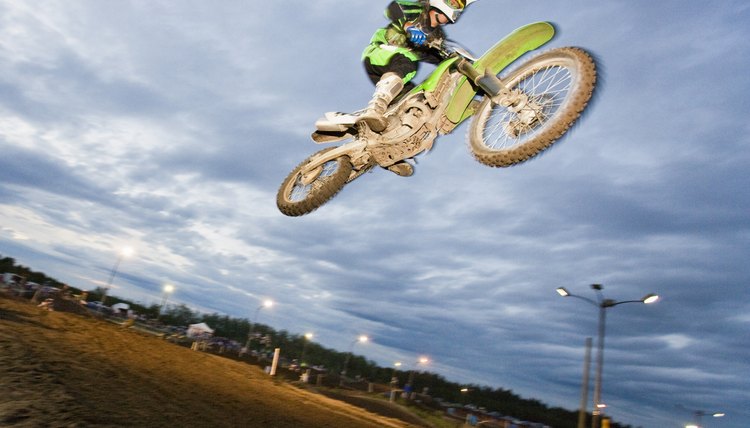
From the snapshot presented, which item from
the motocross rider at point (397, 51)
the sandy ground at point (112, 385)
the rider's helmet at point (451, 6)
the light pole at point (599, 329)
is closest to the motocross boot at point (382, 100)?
the motocross rider at point (397, 51)

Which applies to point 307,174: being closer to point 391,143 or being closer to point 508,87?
point 391,143

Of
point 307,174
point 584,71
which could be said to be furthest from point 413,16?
point 307,174

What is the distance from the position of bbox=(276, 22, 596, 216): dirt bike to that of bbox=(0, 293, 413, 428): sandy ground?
3883mm

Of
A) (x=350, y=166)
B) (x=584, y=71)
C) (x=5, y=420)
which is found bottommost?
(x=5, y=420)

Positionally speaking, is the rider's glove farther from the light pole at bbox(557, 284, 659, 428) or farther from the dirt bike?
the light pole at bbox(557, 284, 659, 428)

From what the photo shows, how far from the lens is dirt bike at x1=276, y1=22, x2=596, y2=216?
5.32 meters

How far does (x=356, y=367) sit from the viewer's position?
10112 cm

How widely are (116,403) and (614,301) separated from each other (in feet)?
52.8

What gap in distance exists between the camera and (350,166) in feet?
24.9

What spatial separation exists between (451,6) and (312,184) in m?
4.33

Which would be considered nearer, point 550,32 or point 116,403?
point 116,403

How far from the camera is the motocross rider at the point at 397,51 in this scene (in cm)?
554

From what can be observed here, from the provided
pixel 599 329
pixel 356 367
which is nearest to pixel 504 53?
pixel 599 329

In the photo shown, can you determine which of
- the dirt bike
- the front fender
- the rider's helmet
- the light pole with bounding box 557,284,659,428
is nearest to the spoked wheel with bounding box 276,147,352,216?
the dirt bike
